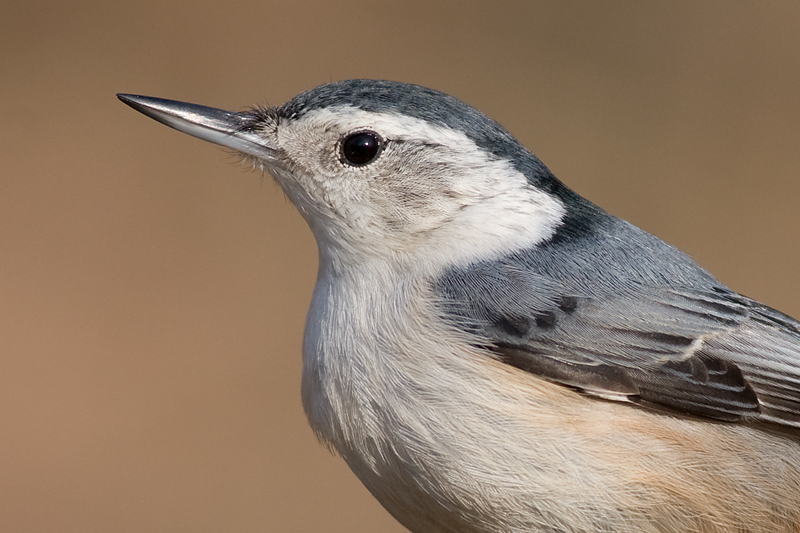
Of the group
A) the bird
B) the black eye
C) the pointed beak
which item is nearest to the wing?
the bird

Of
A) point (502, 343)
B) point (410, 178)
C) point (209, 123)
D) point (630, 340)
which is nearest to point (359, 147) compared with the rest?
point (410, 178)

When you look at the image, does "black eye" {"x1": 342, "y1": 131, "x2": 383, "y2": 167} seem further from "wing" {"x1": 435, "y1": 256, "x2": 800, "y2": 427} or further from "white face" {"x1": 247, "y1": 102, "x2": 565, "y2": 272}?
"wing" {"x1": 435, "y1": 256, "x2": 800, "y2": 427}

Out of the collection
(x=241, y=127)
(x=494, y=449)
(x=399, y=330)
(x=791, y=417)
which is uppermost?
(x=241, y=127)

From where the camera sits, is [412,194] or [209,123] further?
[209,123]

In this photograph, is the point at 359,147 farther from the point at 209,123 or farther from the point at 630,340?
the point at 630,340

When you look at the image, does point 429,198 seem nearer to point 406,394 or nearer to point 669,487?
point 406,394

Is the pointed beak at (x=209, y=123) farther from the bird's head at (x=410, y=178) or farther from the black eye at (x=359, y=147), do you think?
the black eye at (x=359, y=147)

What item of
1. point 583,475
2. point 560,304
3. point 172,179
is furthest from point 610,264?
point 172,179

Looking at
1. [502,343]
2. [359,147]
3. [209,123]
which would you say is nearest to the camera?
[502,343]
